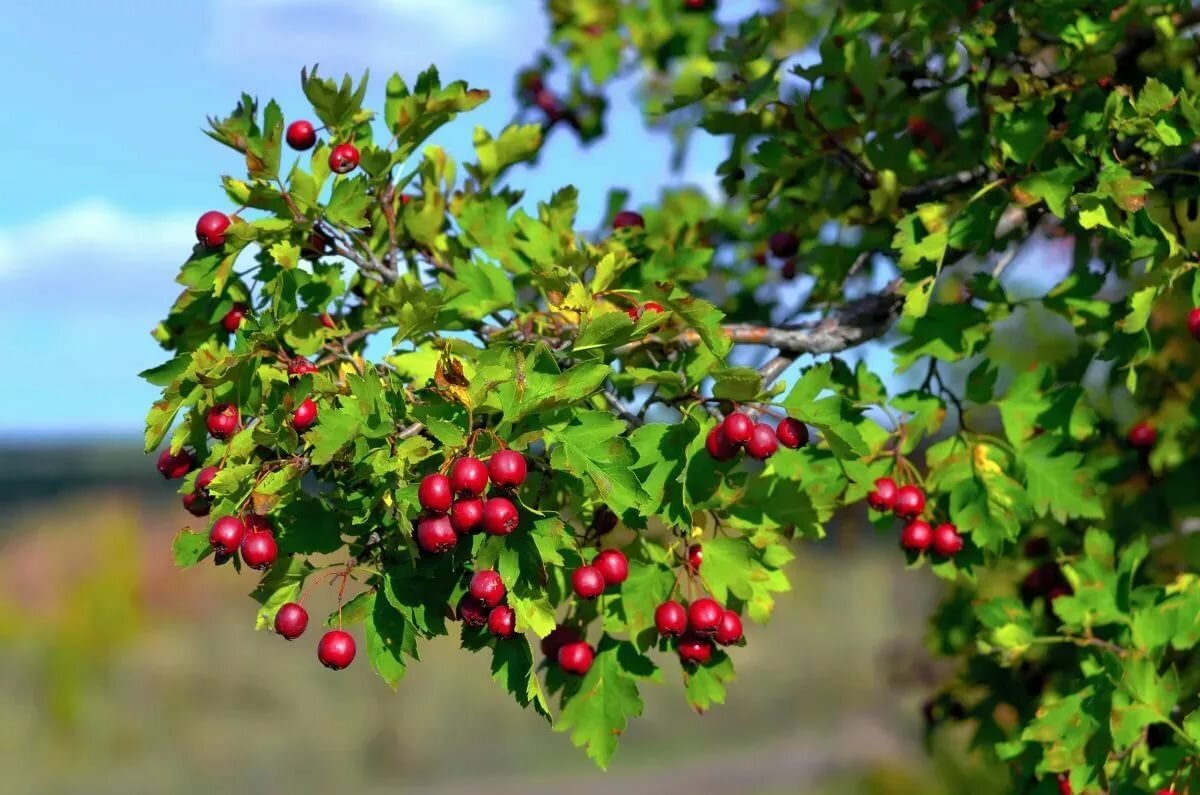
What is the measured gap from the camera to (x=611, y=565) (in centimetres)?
267

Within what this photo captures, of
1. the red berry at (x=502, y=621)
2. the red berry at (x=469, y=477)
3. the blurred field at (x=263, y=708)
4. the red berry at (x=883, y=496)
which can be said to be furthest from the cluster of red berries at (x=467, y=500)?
the blurred field at (x=263, y=708)

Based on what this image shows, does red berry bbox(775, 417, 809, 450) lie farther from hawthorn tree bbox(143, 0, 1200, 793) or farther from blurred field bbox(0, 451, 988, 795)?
blurred field bbox(0, 451, 988, 795)

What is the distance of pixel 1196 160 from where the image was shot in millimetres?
3332

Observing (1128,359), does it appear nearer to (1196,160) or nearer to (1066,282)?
(1066,282)

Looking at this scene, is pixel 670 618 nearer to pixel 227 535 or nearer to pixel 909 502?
pixel 909 502

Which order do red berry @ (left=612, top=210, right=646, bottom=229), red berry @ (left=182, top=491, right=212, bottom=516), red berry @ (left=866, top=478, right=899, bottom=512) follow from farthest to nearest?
red berry @ (left=612, top=210, right=646, bottom=229)
red berry @ (left=866, top=478, right=899, bottom=512)
red berry @ (left=182, top=491, right=212, bottom=516)

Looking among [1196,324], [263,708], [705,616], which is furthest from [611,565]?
[263,708]

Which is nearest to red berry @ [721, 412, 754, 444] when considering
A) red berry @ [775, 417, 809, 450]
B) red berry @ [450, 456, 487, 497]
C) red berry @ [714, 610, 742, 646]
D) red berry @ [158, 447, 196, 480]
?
red berry @ [775, 417, 809, 450]

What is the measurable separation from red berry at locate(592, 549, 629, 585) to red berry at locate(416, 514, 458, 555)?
18.7 inches

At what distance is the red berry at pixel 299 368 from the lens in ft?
8.39

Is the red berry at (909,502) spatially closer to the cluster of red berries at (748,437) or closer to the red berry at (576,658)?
the cluster of red berries at (748,437)

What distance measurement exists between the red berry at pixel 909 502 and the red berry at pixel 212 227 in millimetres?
1720

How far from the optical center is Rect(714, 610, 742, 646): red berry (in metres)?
2.78

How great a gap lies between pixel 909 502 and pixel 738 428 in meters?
0.85
